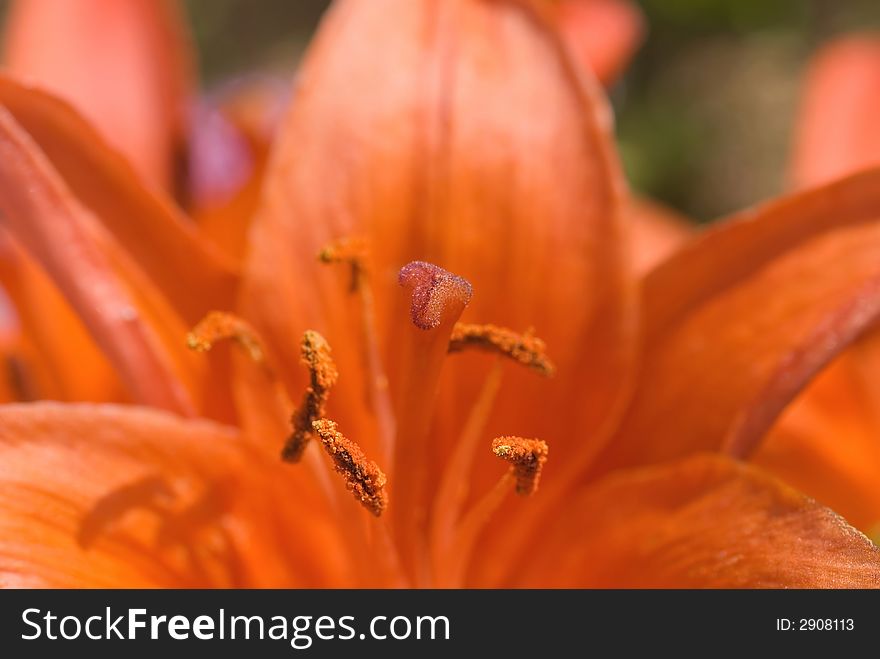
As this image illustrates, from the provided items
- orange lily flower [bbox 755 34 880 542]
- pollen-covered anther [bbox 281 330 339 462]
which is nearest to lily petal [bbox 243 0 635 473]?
pollen-covered anther [bbox 281 330 339 462]

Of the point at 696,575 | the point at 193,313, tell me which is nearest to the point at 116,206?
the point at 193,313

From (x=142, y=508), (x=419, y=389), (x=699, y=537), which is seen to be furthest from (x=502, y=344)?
(x=142, y=508)

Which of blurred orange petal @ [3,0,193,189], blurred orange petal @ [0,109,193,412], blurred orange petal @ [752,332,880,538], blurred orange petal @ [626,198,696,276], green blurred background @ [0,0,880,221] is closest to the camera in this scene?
blurred orange petal @ [0,109,193,412]

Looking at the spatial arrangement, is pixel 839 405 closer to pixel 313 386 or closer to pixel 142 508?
pixel 313 386

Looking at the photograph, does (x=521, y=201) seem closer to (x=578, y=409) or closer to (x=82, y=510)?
(x=578, y=409)

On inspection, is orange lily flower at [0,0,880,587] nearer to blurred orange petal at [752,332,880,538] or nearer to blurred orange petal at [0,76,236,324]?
blurred orange petal at [0,76,236,324]

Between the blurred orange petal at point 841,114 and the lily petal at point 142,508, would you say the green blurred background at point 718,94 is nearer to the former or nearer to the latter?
the blurred orange petal at point 841,114

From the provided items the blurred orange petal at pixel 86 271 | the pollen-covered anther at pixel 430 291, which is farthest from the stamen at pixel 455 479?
the blurred orange petal at pixel 86 271
